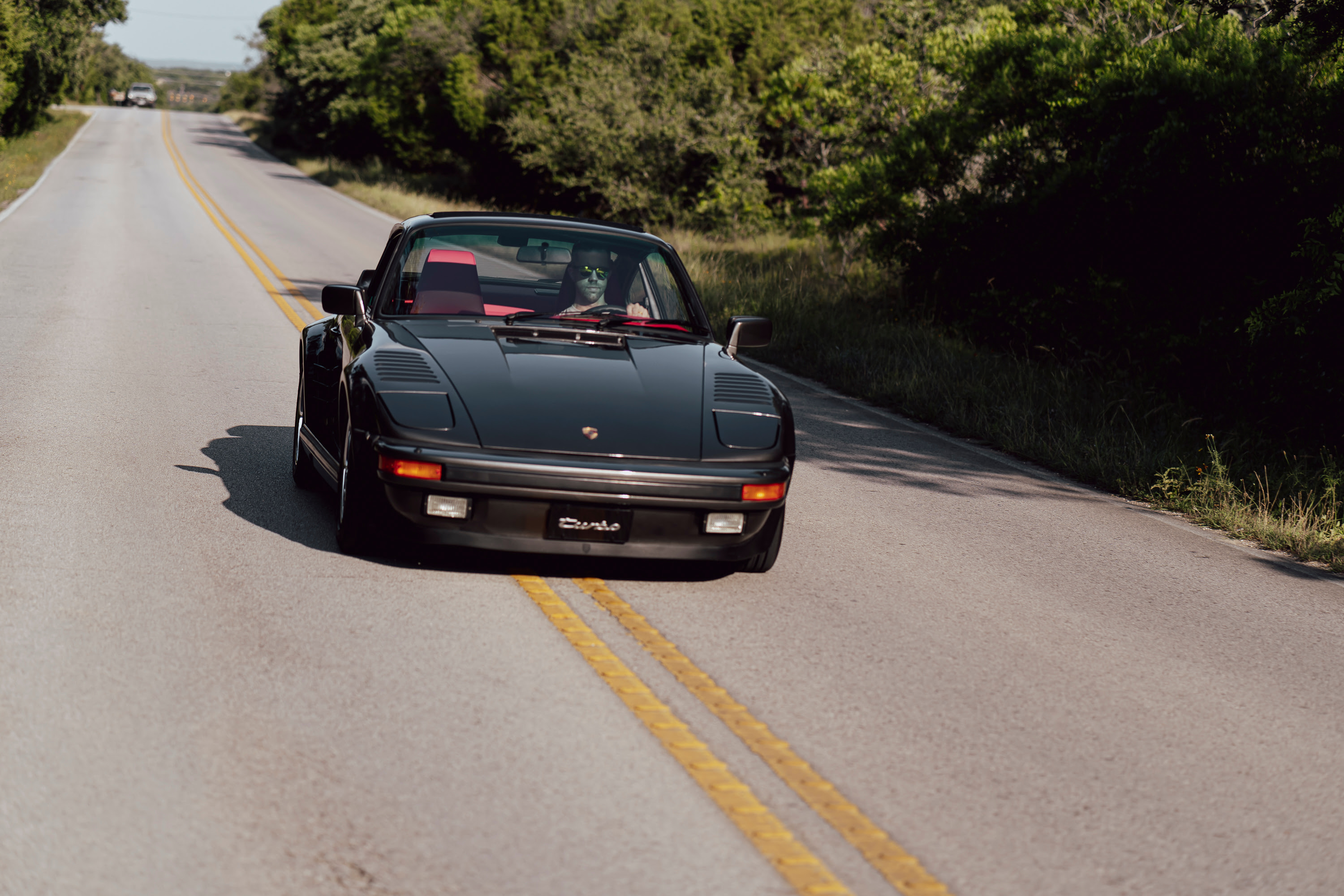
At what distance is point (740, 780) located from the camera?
3992 mm

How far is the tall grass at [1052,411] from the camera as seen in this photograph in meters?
8.93

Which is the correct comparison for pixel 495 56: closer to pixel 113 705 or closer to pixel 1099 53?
pixel 1099 53

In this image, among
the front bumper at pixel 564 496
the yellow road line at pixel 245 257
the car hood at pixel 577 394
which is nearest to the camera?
the front bumper at pixel 564 496

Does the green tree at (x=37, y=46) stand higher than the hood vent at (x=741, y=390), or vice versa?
the green tree at (x=37, y=46)

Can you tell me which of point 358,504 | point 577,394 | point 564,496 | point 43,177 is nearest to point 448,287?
point 577,394

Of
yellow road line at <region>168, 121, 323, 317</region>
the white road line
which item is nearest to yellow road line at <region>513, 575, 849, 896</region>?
the white road line

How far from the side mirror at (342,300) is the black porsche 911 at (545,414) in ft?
0.04

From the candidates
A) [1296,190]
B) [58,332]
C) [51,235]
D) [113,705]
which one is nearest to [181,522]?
[113,705]

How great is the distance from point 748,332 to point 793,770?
3139 millimetres

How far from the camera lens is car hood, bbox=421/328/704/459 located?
5.54 meters

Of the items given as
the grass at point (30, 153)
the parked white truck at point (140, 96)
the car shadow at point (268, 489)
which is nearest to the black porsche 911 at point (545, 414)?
the car shadow at point (268, 489)

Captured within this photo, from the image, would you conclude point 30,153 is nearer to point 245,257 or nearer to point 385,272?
point 245,257

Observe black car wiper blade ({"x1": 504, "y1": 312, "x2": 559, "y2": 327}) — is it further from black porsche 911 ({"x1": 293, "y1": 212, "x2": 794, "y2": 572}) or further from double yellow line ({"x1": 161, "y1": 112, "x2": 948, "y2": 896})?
double yellow line ({"x1": 161, "y1": 112, "x2": 948, "y2": 896})

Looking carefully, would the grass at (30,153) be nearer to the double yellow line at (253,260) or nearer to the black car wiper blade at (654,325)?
the double yellow line at (253,260)
